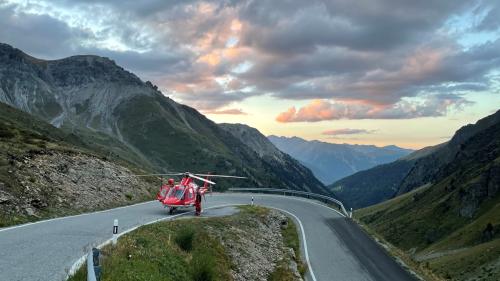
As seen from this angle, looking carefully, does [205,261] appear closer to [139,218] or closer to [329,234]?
[139,218]

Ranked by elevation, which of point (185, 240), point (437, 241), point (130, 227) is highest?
point (130, 227)

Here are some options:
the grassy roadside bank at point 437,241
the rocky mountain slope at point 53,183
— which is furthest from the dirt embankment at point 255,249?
the rocky mountain slope at point 53,183

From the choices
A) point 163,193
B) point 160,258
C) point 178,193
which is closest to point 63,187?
point 163,193

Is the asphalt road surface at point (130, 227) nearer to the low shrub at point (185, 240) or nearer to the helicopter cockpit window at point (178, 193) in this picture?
the helicopter cockpit window at point (178, 193)

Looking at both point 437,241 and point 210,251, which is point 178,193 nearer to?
point 210,251

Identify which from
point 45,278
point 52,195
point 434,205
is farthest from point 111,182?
point 434,205

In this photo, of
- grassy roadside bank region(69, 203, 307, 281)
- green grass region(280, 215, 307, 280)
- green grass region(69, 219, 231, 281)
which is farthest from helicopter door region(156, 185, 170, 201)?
green grass region(280, 215, 307, 280)

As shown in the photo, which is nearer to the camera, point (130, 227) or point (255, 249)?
point (130, 227)
